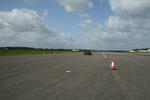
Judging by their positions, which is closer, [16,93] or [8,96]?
[8,96]

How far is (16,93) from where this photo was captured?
5109mm

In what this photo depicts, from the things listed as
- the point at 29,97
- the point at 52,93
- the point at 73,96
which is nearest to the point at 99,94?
the point at 73,96

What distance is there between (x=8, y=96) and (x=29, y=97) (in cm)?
78

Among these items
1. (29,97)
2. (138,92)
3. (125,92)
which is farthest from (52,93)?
(138,92)

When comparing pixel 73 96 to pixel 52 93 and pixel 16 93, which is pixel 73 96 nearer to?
pixel 52 93

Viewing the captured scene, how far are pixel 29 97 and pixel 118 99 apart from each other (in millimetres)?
3038

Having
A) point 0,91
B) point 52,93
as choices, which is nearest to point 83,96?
point 52,93

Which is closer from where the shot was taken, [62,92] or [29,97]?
[29,97]

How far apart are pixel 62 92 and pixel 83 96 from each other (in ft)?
2.96

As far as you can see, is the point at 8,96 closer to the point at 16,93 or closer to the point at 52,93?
the point at 16,93

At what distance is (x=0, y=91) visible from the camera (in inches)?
211

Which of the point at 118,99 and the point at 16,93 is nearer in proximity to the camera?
the point at 118,99

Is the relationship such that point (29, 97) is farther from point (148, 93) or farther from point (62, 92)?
point (148, 93)

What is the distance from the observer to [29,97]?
4.68m
